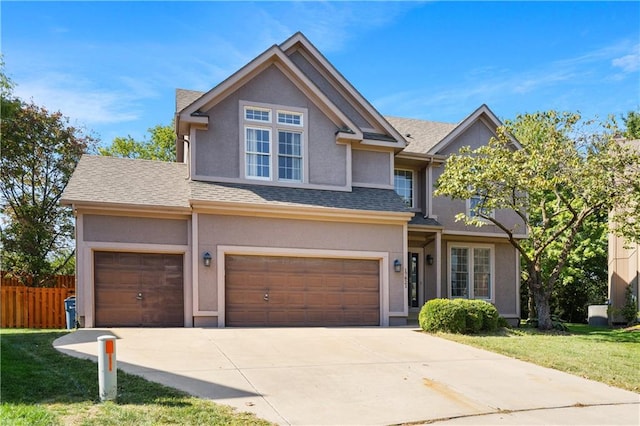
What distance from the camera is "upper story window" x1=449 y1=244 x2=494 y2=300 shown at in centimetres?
2019

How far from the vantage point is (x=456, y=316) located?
14.3 meters

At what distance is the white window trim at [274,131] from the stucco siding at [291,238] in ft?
5.28

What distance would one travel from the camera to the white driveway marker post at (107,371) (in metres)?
6.74

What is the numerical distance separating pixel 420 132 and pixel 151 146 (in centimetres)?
2084

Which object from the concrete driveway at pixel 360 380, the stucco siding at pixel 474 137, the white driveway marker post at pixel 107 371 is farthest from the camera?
the stucco siding at pixel 474 137

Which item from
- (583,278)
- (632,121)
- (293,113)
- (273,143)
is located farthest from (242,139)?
(632,121)

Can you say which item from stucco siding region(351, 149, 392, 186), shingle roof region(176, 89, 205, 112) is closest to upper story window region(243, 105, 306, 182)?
stucco siding region(351, 149, 392, 186)

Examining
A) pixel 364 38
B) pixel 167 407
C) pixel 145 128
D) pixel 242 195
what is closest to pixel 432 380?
pixel 167 407

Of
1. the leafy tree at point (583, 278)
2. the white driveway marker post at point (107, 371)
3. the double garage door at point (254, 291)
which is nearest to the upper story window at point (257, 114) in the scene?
the double garage door at point (254, 291)

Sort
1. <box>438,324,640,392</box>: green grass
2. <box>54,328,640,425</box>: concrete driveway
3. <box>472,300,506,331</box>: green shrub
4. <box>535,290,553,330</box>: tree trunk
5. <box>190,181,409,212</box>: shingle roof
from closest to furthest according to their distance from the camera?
1. <box>54,328,640,425</box>: concrete driveway
2. <box>438,324,640,392</box>: green grass
3. <box>472,300,506,331</box>: green shrub
4. <box>190,181,409,212</box>: shingle roof
5. <box>535,290,553,330</box>: tree trunk

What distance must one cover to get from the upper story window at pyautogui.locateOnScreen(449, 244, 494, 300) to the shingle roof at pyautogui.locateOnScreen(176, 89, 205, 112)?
36.5ft

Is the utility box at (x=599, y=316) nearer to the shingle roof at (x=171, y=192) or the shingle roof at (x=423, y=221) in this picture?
the shingle roof at (x=423, y=221)

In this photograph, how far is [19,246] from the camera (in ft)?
78.2

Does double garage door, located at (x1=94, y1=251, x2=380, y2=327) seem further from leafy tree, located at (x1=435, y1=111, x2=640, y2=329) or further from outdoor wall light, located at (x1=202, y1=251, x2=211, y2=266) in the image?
leafy tree, located at (x1=435, y1=111, x2=640, y2=329)
